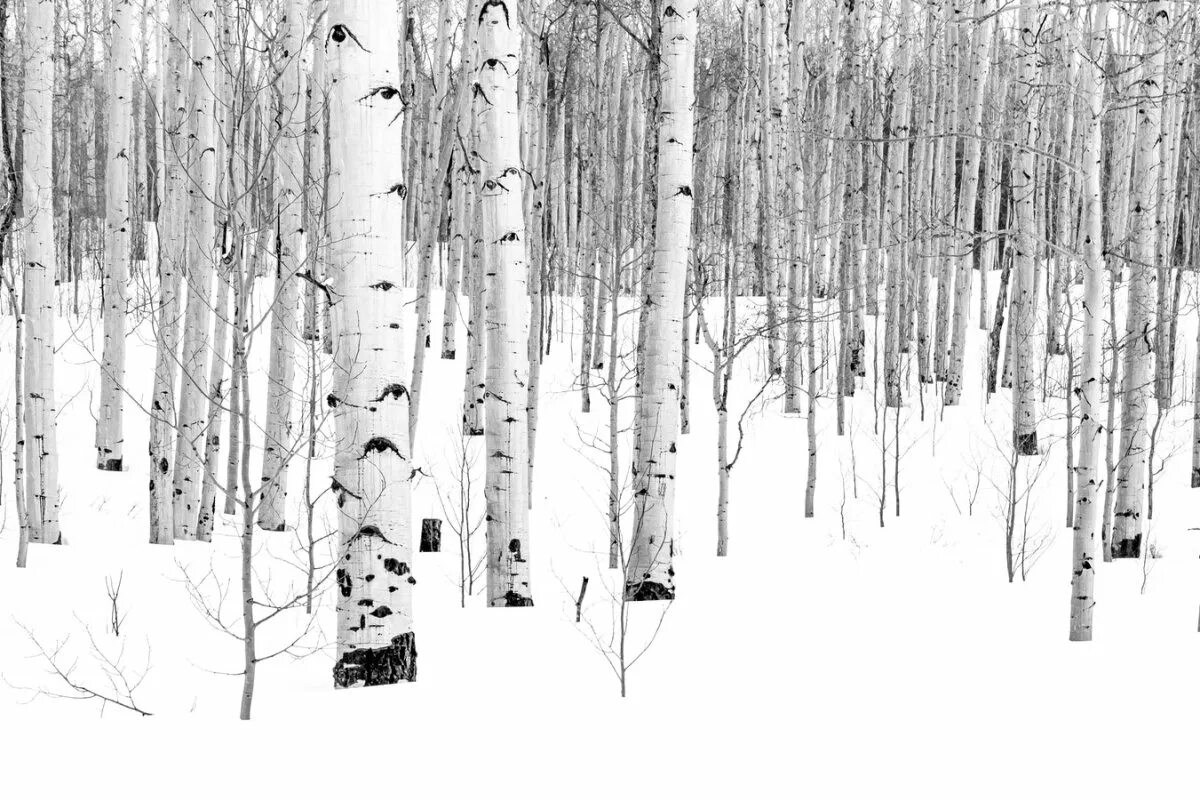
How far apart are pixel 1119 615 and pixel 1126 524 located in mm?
2378

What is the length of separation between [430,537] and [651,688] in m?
5.79

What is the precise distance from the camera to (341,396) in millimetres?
4348

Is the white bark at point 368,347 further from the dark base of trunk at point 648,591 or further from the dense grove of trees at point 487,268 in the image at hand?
the dark base of trunk at point 648,591

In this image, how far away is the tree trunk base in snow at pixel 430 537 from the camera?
998 centimetres

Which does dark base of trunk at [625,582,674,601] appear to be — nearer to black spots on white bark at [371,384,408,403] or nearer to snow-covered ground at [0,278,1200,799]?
snow-covered ground at [0,278,1200,799]

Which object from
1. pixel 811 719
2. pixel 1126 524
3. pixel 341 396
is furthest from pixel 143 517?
pixel 1126 524

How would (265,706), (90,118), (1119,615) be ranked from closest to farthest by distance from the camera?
(265,706), (1119,615), (90,118)

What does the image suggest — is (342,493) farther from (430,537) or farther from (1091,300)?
(430,537)

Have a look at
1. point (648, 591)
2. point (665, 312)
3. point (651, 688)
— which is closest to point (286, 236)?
point (665, 312)

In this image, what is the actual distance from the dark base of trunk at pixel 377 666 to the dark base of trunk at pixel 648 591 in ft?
8.93

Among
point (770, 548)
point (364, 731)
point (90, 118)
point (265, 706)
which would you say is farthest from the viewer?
point (90, 118)

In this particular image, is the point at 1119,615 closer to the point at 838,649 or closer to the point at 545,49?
the point at 838,649

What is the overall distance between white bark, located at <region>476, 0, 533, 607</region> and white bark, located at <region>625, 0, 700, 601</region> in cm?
87

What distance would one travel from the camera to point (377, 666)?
4.30 metres
